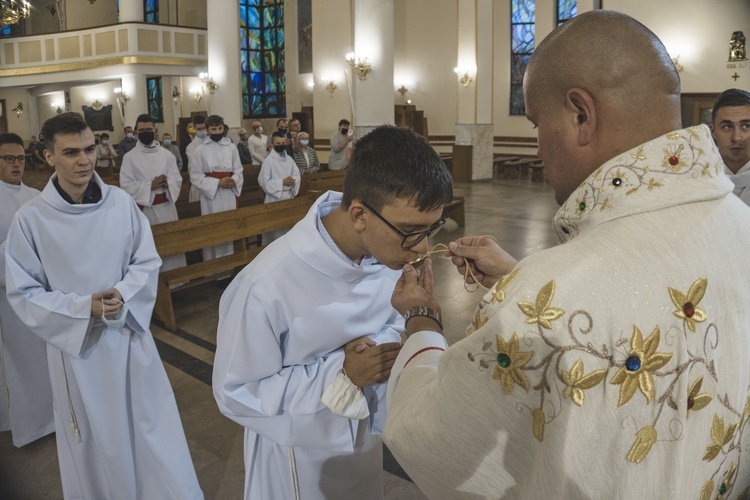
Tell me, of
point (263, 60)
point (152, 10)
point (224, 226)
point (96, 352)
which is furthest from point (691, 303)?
point (152, 10)

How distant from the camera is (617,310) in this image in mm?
894

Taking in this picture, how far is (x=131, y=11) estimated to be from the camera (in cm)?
1827

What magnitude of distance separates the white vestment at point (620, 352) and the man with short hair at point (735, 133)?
9.01 feet

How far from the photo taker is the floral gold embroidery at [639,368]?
0.89m

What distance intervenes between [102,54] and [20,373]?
1747 cm

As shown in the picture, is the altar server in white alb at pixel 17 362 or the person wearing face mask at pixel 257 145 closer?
the altar server in white alb at pixel 17 362

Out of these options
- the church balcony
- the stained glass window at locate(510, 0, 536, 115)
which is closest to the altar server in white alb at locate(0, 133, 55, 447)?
the church balcony

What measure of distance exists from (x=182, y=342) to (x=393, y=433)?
14.4 ft

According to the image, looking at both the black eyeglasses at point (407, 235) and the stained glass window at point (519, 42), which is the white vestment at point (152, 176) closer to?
the black eyeglasses at point (407, 235)

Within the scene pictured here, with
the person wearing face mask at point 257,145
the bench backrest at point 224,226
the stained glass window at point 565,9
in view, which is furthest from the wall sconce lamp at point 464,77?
the bench backrest at point 224,226

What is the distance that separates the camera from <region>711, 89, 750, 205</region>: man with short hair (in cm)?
335

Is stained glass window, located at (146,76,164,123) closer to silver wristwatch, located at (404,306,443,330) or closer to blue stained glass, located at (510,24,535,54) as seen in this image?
blue stained glass, located at (510,24,535,54)

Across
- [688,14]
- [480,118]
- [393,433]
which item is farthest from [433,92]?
[393,433]

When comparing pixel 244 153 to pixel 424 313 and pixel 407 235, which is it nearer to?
pixel 407 235
